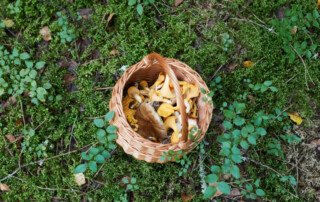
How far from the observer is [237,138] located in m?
2.35

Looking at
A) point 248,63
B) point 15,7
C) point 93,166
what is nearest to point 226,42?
point 248,63

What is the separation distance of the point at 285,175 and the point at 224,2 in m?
1.31

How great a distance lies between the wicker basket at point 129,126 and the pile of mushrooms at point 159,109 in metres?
0.06

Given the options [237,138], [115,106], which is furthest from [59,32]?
[237,138]

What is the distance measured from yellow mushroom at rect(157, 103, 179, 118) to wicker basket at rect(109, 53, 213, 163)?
191 millimetres

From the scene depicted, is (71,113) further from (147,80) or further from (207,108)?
(207,108)

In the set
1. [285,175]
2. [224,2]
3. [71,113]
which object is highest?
[224,2]

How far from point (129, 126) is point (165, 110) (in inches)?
14.4

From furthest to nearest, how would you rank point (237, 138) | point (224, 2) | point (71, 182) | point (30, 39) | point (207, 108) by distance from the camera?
point (224, 2) < point (30, 39) < point (71, 182) < point (207, 108) < point (237, 138)

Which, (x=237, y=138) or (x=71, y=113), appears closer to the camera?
(x=237, y=138)

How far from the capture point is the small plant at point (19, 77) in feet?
9.00

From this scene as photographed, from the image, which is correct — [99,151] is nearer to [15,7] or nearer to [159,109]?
[159,109]

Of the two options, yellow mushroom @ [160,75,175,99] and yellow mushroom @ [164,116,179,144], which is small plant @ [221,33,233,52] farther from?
yellow mushroom @ [164,116,179,144]

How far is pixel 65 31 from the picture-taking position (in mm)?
2957
